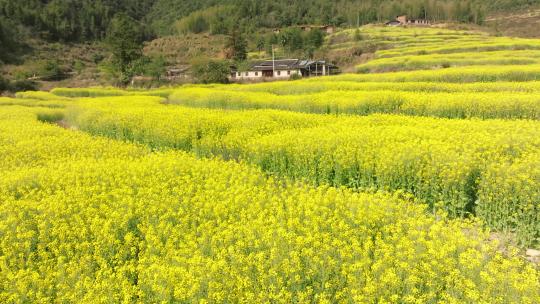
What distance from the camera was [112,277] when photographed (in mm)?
5324

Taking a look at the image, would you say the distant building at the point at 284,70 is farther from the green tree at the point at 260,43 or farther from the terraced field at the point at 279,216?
the terraced field at the point at 279,216

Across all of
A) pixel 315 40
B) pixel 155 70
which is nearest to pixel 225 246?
pixel 155 70

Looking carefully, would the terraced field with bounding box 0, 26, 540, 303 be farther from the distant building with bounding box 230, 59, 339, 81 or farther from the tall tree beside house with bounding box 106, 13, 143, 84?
the tall tree beside house with bounding box 106, 13, 143, 84

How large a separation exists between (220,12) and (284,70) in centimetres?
9028

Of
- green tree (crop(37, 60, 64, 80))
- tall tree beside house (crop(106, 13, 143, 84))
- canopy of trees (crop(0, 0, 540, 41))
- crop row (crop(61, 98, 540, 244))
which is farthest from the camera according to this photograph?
canopy of trees (crop(0, 0, 540, 41))

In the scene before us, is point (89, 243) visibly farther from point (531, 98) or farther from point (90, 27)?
point (90, 27)

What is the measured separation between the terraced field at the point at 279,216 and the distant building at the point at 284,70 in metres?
47.7

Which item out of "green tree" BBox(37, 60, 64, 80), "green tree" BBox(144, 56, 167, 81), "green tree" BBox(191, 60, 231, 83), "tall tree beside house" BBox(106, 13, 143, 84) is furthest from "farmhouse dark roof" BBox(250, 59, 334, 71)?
"green tree" BBox(37, 60, 64, 80)

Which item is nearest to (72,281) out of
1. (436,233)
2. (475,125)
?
(436,233)

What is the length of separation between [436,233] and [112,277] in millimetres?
4576

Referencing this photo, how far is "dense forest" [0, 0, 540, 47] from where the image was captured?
104m

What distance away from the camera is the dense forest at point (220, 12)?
103562 mm

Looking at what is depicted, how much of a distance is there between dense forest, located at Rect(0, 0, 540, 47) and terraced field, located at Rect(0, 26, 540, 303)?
95311mm

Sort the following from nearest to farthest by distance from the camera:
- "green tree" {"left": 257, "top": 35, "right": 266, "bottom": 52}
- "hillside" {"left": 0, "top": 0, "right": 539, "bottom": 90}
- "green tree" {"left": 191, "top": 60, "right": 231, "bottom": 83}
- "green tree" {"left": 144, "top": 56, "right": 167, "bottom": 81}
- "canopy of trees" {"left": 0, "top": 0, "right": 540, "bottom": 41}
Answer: "green tree" {"left": 191, "top": 60, "right": 231, "bottom": 83}
"green tree" {"left": 144, "top": 56, "right": 167, "bottom": 81}
"hillside" {"left": 0, "top": 0, "right": 539, "bottom": 90}
"green tree" {"left": 257, "top": 35, "right": 266, "bottom": 52}
"canopy of trees" {"left": 0, "top": 0, "right": 540, "bottom": 41}
